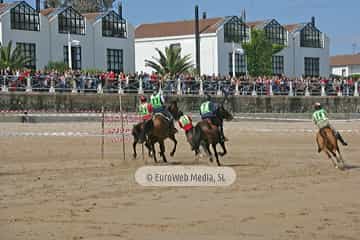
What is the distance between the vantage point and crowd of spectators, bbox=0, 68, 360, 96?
4047 cm

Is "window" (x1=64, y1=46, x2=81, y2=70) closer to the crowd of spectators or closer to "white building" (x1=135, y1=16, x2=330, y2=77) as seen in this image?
"white building" (x1=135, y1=16, x2=330, y2=77)

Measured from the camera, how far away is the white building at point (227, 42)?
7569 cm

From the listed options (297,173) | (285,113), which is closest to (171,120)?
(297,173)

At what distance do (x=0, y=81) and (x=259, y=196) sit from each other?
26.6 meters

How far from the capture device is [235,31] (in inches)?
3049

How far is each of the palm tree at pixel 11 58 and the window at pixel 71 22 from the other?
352 inches

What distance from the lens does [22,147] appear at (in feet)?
83.5

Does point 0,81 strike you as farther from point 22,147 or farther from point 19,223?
point 19,223

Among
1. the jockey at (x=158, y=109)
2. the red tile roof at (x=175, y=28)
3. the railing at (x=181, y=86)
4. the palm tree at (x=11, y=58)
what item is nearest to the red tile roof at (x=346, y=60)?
the red tile roof at (x=175, y=28)

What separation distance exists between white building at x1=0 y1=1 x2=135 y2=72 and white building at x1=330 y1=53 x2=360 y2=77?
212 feet

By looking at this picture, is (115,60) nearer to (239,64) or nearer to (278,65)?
(239,64)

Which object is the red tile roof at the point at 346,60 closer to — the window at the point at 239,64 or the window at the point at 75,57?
the window at the point at 239,64

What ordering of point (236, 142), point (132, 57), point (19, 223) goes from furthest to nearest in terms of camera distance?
point (132, 57), point (236, 142), point (19, 223)

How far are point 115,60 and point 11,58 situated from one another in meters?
15.7
